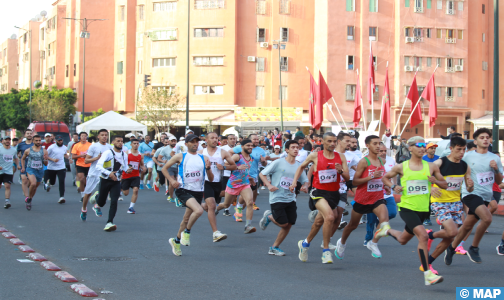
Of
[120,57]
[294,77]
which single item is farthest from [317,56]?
[120,57]

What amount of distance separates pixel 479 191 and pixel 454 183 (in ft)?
2.85

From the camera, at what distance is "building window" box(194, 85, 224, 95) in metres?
56.5

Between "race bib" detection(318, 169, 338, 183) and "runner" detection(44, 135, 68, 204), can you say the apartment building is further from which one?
"race bib" detection(318, 169, 338, 183)

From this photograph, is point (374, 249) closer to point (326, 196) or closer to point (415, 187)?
point (326, 196)

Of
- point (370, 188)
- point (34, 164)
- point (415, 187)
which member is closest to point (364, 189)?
point (370, 188)

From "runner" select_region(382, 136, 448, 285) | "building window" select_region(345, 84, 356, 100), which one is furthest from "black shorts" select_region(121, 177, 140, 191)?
"building window" select_region(345, 84, 356, 100)

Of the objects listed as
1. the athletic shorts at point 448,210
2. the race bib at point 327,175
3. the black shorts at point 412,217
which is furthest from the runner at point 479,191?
the race bib at point 327,175

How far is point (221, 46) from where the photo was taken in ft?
184

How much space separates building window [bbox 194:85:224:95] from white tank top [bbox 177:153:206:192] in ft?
156

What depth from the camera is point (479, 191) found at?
27.4ft

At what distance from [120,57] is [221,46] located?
14.0 m

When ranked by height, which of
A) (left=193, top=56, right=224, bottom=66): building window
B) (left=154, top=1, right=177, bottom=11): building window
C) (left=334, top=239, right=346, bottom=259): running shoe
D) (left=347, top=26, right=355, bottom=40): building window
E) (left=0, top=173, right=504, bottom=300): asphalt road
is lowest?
(left=0, top=173, right=504, bottom=300): asphalt road

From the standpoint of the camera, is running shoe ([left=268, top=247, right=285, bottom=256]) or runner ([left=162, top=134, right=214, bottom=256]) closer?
running shoe ([left=268, top=247, right=285, bottom=256])

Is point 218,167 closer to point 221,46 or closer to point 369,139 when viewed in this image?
point 369,139
